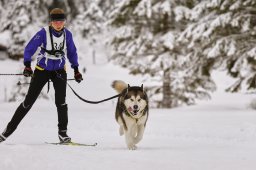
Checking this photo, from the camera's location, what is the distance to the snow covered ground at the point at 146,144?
227 inches

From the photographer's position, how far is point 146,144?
923 cm

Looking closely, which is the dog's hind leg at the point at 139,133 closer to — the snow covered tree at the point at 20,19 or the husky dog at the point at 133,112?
the husky dog at the point at 133,112

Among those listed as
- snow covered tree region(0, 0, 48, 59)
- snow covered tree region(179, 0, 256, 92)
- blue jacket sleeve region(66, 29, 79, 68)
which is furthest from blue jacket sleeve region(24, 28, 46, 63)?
snow covered tree region(0, 0, 48, 59)

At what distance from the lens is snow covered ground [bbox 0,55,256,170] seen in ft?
18.9

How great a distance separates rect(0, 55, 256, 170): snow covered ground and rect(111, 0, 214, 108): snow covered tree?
371cm

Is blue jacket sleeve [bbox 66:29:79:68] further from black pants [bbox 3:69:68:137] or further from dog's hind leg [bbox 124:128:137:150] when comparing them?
dog's hind leg [bbox 124:128:137:150]

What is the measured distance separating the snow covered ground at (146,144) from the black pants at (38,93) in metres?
0.40

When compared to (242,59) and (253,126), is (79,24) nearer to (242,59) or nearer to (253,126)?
(242,59)

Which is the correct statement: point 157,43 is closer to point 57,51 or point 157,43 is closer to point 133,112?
point 133,112

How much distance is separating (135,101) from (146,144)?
1.97 m

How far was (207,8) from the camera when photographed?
16.9 metres

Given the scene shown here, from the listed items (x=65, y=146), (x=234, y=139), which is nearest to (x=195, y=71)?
(x=234, y=139)

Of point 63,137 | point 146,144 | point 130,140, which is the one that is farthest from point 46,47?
point 146,144

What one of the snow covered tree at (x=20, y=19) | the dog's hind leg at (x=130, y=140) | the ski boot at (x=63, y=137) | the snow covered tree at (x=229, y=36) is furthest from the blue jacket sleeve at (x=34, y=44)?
the snow covered tree at (x=20, y=19)
